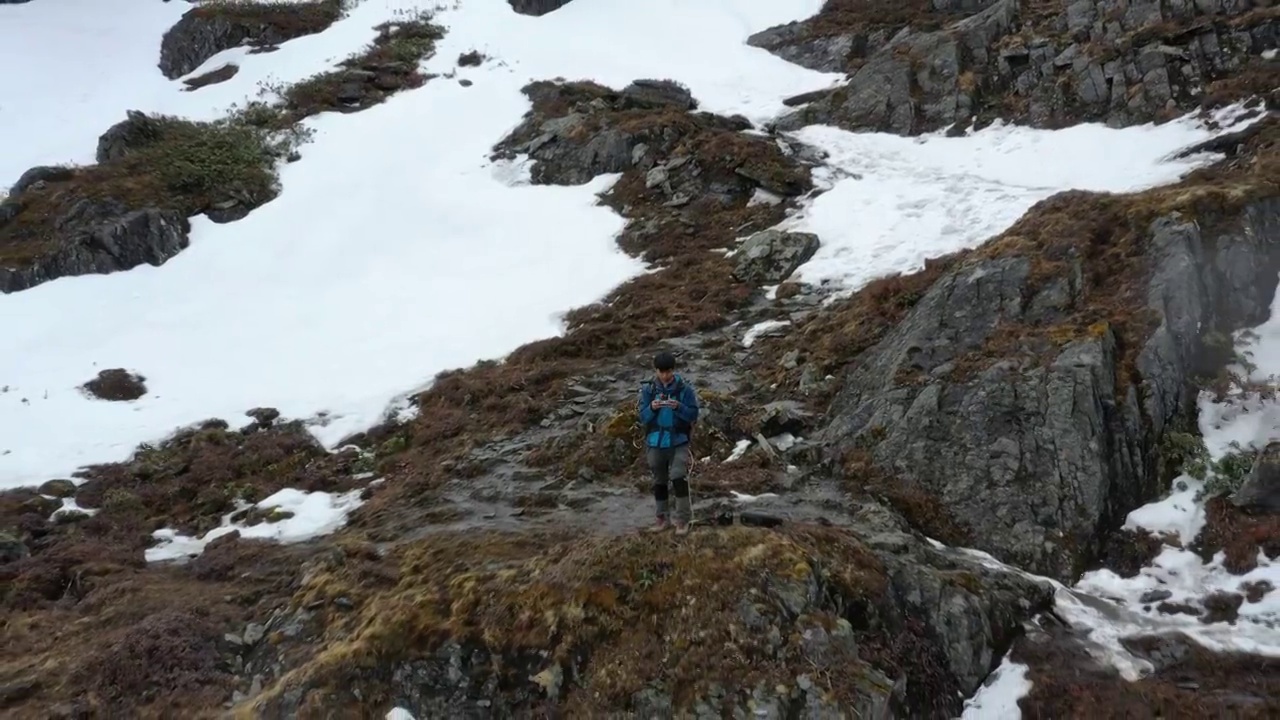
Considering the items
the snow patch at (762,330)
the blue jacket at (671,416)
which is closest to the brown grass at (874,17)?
the snow patch at (762,330)

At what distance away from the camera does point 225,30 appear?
139 ft

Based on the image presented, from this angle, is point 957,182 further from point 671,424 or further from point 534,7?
point 534,7

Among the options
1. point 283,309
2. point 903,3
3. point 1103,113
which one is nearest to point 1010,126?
point 1103,113

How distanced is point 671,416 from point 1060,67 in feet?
78.8

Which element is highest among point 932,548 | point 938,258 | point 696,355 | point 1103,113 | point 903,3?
point 903,3

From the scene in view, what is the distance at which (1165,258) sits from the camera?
11.6m

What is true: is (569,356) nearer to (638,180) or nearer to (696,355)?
(696,355)

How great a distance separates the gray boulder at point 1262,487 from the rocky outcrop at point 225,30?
4906 cm

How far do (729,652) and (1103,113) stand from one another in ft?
75.3

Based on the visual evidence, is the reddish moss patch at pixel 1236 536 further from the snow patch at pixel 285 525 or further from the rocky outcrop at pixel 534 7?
the rocky outcrop at pixel 534 7

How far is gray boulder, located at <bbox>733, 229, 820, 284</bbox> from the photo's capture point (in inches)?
760

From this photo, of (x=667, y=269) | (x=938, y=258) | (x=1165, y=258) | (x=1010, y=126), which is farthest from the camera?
(x=1010, y=126)

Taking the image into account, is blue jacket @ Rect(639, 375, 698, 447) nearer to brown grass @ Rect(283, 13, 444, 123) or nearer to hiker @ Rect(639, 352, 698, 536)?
hiker @ Rect(639, 352, 698, 536)

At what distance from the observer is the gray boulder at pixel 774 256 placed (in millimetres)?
19312
